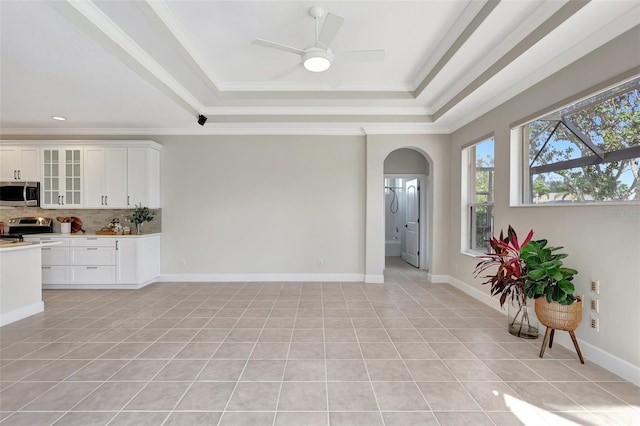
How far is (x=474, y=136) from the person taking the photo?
4184 millimetres

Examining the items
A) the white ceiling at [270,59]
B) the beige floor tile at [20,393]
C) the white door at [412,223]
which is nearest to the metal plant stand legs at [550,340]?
the white ceiling at [270,59]

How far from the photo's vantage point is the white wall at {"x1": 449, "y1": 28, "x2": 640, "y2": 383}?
2.07 m

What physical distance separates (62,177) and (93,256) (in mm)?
1532

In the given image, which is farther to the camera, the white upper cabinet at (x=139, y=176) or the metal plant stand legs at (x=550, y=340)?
the white upper cabinet at (x=139, y=176)

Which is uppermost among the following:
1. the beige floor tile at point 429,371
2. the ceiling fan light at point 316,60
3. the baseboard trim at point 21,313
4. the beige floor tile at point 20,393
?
the ceiling fan light at point 316,60

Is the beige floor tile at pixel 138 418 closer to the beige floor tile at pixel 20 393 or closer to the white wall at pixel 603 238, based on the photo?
the beige floor tile at pixel 20 393

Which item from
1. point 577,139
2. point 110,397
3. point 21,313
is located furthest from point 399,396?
point 21,313

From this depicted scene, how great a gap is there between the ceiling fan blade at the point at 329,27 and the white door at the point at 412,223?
4.36m

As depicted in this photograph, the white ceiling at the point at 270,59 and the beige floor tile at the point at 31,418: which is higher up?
the white ceiling at the point at 270,59

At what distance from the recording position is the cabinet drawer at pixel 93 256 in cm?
441

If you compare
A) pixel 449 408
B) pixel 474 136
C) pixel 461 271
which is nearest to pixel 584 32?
pixel 474 136

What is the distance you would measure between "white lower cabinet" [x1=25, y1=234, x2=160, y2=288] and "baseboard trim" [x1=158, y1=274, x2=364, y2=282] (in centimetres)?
66

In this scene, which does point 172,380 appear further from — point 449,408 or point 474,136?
point 474,136

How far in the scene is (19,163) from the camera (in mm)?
4613
